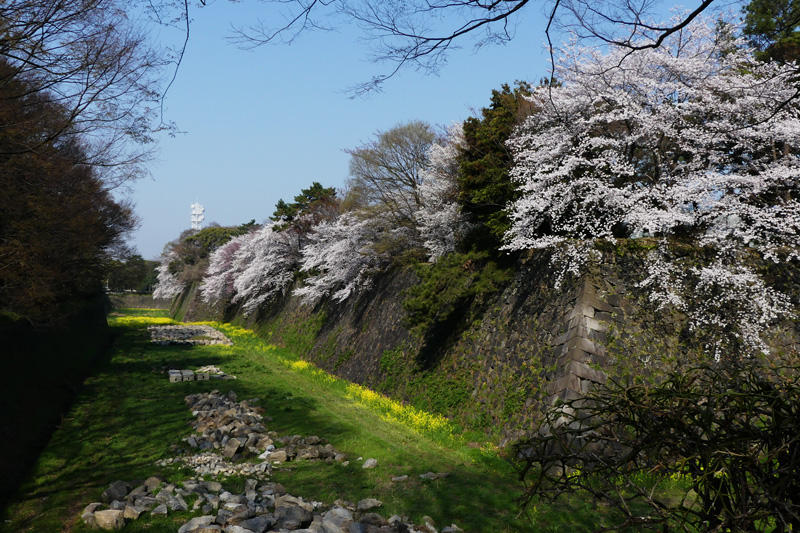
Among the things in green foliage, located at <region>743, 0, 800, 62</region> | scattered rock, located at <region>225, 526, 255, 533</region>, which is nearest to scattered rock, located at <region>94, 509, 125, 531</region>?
scattered rock, located at <region>225, 526, 255, 533</region>

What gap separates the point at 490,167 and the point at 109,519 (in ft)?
37.9

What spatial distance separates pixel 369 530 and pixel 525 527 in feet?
6.94

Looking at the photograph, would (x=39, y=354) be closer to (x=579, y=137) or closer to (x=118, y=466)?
(x=118, y=466)

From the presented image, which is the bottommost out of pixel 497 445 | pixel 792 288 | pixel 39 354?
pixel 39 354

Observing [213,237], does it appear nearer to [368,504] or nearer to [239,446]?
[239,446]

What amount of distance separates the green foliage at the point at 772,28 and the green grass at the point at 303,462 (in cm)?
1374

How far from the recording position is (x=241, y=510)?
6.66 metres

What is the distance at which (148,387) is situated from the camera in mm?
16328

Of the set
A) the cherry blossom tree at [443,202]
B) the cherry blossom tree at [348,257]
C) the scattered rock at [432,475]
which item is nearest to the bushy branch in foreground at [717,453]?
the scattered rock at [432,475]

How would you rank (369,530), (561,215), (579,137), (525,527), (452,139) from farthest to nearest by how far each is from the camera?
(452,139) → (579,137) → (561,215) → (525,527) → (369,530)

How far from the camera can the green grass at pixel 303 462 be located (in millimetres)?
6918

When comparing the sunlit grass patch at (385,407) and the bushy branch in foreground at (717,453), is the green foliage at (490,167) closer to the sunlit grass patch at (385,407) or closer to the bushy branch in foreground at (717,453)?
the sunlit grass patch at (385,407)

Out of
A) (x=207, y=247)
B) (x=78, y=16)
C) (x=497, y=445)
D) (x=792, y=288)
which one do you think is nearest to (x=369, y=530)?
(x=497, y=445)

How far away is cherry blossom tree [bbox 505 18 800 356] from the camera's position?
9938mm
